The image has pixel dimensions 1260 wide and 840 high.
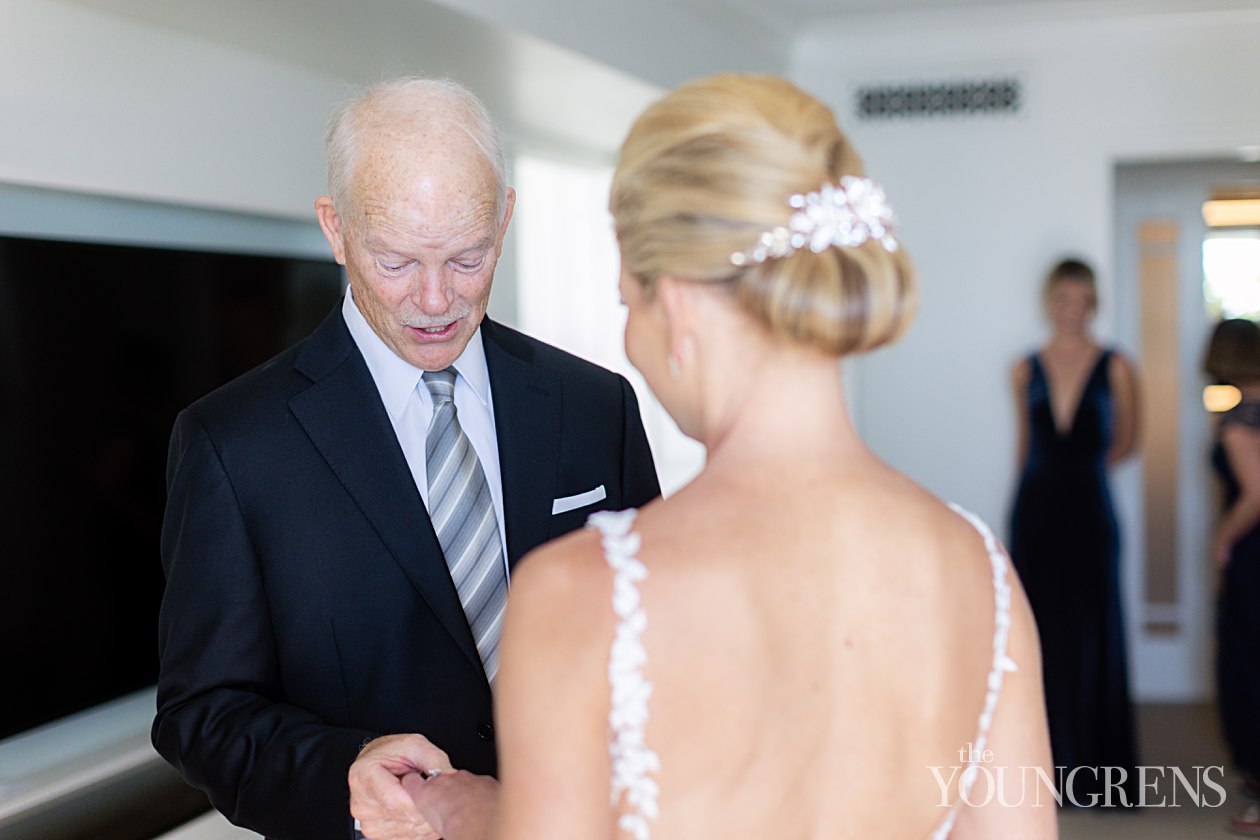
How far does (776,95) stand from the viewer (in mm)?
974

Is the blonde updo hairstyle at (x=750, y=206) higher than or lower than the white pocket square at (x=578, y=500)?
higher

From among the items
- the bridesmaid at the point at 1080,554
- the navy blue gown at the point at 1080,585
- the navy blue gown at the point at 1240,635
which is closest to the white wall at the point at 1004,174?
the bridesmaid at the point at 1080,554

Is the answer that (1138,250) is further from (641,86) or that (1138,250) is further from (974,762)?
(974,762)

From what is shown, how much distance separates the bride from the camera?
3.11 ft

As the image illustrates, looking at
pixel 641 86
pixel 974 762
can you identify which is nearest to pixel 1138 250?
pixel 641 86

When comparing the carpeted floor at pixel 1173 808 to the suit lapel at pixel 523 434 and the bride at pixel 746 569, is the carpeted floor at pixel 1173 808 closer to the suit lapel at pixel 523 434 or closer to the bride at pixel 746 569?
the suit lapel at pixel 523 434

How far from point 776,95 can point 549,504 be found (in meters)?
0.87

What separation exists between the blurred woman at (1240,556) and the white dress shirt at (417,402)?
3621 mm

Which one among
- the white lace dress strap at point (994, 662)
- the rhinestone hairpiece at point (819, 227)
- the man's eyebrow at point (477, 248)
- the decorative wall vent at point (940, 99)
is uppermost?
the decorative wall vent at point (940, 99)

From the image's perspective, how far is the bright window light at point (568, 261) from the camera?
19.2 feet

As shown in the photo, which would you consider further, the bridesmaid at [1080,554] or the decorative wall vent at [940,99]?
the decorative wall vent at [940,99]

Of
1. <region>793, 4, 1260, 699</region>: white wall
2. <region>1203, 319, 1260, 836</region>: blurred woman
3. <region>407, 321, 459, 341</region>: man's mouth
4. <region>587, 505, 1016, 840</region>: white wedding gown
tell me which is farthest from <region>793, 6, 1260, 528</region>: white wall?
<region>587, 505, 1016, 840</region>: white wedding gown

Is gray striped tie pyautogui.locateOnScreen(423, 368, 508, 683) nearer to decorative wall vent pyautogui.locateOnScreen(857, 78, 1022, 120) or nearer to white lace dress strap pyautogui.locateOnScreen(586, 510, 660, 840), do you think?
white lace dress strap pyautogui.locateOnScreen(586, 510, 660, 840)

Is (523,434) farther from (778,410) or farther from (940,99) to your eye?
(940,99)
